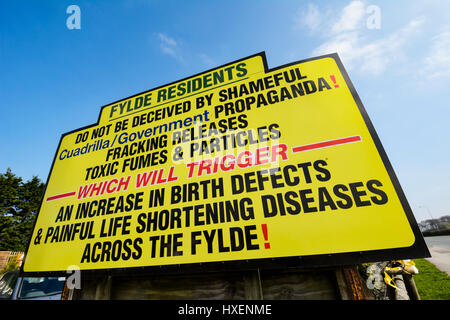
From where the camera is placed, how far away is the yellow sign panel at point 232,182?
1802 mm

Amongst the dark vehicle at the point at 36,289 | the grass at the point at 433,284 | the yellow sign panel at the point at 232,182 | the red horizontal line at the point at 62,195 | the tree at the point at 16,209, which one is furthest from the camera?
the tree at the point at 16,209

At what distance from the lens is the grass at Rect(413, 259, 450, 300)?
813cm

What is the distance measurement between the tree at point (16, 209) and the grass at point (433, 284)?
43.6m

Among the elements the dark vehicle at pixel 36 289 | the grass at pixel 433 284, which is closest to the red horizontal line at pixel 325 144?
the dark vehicle at pixel 36 289

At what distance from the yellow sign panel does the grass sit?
1033 cm

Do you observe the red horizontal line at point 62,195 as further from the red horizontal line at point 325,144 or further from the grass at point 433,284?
the grass at point 433,284

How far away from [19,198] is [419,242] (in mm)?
53733

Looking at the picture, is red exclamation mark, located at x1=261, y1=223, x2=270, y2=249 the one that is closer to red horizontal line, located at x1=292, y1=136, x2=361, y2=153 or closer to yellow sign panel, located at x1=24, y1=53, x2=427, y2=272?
yellow sign panel, located at x1=24, y1=53, x2=427, y2=272

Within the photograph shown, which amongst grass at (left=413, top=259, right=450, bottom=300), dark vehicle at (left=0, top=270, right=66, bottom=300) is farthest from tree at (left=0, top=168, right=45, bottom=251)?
grass at (left=413, top=259, right=450, bottom=300)

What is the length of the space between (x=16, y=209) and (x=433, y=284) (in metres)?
54.5
